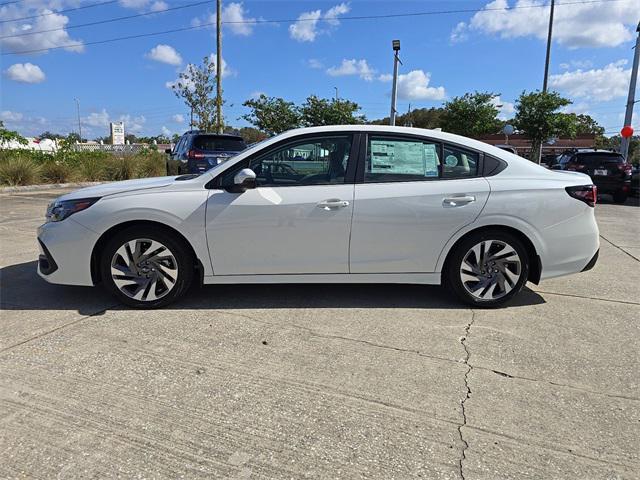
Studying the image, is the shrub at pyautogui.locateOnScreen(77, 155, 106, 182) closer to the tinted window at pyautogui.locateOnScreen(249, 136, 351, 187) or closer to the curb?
the curb

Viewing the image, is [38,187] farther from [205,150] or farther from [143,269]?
[143,269]

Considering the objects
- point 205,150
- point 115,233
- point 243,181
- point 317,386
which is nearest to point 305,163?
point 243,181

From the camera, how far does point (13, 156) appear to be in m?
15.3

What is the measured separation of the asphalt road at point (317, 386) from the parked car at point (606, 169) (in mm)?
10854

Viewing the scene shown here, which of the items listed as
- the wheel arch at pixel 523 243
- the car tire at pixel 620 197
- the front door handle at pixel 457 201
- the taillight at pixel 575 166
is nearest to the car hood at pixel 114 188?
the front door handle at pixel 457 201

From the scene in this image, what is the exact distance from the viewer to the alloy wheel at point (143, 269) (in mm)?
4039

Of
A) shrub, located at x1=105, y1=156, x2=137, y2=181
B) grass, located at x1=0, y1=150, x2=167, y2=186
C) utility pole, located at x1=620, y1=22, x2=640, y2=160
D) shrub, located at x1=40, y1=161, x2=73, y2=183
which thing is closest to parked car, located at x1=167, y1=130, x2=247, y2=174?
grass, located at x1=0, y1=150, x2=167, y2=186

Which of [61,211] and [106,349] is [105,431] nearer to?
[106,349]

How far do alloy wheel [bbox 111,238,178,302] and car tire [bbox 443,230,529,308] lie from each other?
7.99 ft

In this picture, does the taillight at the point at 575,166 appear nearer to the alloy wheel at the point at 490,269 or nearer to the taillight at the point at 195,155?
the taillight at the point at 195,155

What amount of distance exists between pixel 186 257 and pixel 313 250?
3.57 feet

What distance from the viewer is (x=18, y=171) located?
46.8 ft

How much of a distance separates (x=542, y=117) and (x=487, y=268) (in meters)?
25.9

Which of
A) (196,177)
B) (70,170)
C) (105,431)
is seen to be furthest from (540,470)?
(70,170)
